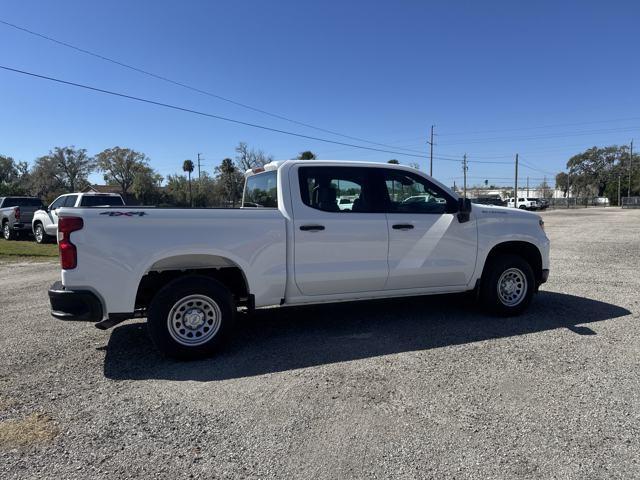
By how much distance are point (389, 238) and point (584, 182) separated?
130 meters

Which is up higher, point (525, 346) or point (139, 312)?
point (139, 312)

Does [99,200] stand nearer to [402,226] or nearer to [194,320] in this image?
[194,320]

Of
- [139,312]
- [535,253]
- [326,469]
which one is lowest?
[326,469]

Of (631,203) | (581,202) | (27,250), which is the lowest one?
(27,250)

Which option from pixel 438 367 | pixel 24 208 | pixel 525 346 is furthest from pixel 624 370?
pixel 24 208

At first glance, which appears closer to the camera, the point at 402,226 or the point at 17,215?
the point at 402,226

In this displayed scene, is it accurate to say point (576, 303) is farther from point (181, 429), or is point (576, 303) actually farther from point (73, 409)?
point (73, 409)

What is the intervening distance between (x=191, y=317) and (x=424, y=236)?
2.77 m

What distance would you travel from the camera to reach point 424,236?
5.48 meters

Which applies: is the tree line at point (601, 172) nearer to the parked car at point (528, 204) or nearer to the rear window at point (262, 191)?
the parked car at point (528, 204)

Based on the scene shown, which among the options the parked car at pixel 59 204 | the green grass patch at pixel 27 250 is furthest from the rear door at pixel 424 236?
the parked car at pixel 59 204

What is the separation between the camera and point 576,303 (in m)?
6.90

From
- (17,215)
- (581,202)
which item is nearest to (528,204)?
(581,202)

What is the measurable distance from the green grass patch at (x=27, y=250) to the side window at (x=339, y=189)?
11322mm
